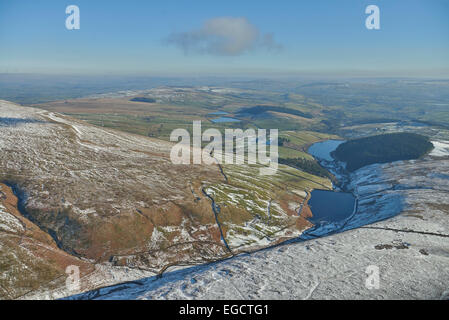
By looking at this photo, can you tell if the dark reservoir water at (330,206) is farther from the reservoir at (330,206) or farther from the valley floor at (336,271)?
the valley floor at (336,271)

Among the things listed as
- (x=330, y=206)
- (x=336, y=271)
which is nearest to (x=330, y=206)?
(x=330, y=206)

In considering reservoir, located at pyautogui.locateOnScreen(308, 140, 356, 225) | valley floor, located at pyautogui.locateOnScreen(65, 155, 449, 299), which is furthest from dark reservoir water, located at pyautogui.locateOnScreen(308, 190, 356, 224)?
valley floor, located at pyautogui.locateOnScreen(65, 155, 449, 299)

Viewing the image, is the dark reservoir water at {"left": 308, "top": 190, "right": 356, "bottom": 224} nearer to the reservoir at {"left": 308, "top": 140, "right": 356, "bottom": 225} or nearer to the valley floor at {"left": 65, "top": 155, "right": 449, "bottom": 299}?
the reservoir at {"left": 308, "top": 140, "right": 356, "bottom": 225}

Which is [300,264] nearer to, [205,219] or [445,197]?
[205,219]

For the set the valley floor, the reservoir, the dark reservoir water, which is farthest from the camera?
the dark reservoir water

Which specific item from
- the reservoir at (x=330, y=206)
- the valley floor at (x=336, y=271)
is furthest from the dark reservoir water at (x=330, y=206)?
the valley floor at (x=336, y=271)

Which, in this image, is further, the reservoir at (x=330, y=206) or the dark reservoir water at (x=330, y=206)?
the dark reservoir water at (x=330, y=206)

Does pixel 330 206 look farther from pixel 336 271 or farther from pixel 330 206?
pixel 336 271

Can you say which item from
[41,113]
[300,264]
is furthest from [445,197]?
[41,113]
